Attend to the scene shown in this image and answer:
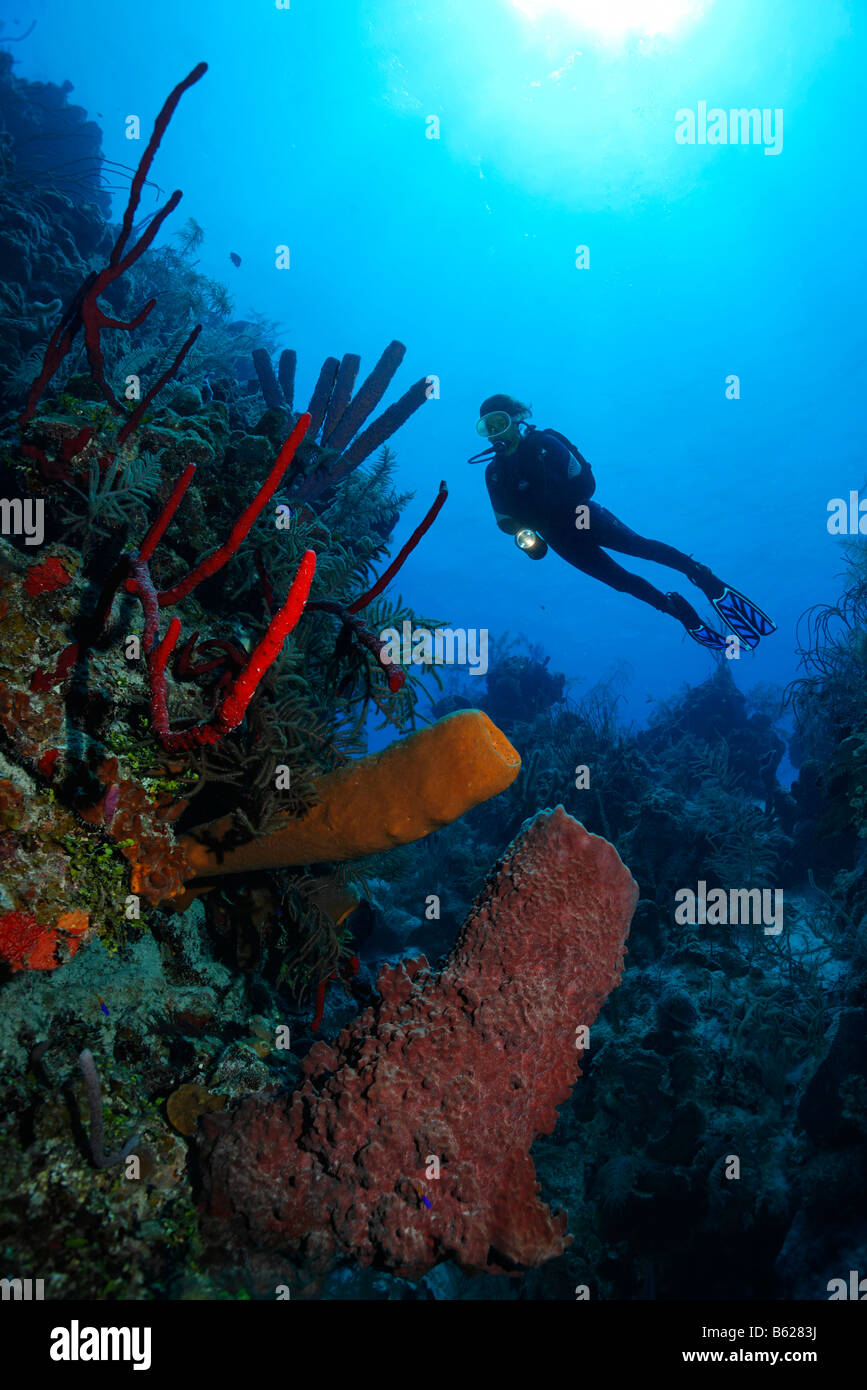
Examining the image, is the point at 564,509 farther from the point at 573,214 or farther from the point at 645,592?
the point at 573,214

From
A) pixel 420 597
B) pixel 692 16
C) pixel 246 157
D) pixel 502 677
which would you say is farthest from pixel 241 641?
pixel 420 597

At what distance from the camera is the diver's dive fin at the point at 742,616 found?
665 cm

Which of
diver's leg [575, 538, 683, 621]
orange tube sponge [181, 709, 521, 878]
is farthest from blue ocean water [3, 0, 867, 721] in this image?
orange tube sponge [181, 709, 521, 878]

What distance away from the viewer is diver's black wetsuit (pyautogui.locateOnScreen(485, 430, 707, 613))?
7602 millimetres

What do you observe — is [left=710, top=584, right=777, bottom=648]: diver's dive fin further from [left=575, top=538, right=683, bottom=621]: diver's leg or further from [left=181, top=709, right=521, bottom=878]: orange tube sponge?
[left=181, top=709, right=521, bottom=878]: orange tube sponge

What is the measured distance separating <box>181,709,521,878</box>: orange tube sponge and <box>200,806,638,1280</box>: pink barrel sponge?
37 cm

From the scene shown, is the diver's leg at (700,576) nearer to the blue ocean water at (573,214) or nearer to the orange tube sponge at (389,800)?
the orange tube sponge at (389,800)

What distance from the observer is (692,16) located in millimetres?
23875

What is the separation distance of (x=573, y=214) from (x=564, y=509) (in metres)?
37.9

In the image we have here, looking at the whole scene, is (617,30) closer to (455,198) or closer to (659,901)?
(455,198)

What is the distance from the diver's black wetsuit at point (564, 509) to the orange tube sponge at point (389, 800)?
571 centimetres

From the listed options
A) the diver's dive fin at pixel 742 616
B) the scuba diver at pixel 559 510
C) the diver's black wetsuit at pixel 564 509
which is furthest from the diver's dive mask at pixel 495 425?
the diver's dive fin at pixel 742 616

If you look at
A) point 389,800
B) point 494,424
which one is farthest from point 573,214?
point 389,800
